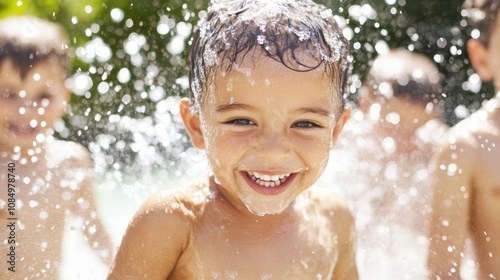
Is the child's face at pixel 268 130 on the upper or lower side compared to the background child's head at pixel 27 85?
upper

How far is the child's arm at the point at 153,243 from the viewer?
8.13 feet

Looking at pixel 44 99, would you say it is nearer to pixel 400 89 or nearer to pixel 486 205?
pixel 400 89

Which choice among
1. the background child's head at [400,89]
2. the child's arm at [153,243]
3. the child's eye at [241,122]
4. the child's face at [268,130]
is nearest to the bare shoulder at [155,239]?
the child's arm at [153,243]

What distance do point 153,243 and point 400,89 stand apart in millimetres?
2633

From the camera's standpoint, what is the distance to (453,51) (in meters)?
7.57

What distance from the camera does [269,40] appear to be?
2459 millimetres

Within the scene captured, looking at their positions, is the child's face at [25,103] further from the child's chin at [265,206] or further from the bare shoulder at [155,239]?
the child's chin at [265,206]

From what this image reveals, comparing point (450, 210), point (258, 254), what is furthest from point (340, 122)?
point (450, 210)

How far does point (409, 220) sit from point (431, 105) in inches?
49.0

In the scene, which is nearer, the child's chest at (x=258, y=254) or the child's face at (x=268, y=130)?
the child's face at (x=268, y=130)

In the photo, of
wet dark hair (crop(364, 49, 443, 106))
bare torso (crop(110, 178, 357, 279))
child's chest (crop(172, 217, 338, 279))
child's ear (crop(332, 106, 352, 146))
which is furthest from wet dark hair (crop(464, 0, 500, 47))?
child's chest (crop(172, 217, 338, 279))

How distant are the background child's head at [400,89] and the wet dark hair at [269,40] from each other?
6.83ft

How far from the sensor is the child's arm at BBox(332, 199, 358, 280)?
289cm

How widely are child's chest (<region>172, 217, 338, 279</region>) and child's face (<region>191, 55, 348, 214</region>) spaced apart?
177 mm
